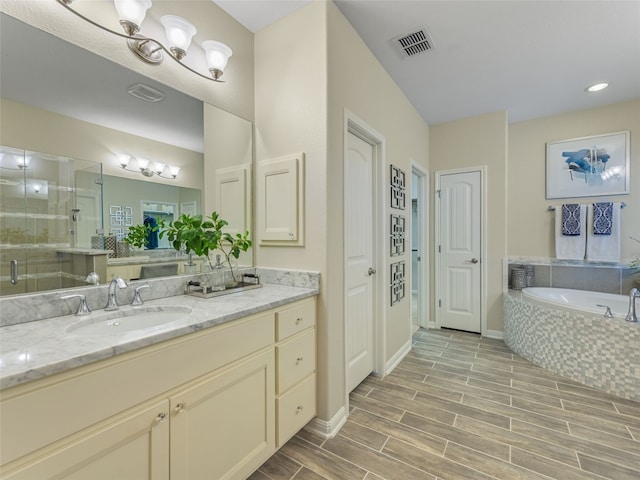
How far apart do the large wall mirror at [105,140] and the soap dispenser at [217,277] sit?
0.87ft

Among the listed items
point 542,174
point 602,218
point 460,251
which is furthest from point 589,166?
point 460,251

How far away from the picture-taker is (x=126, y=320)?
4.22ft

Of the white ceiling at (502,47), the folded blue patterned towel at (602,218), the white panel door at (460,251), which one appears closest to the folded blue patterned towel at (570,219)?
the folded blue patterned towel at (602,218)

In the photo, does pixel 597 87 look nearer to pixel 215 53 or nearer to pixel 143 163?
pixel 215 53

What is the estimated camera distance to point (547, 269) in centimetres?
350

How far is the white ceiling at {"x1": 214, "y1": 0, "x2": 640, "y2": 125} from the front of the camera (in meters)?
1.89

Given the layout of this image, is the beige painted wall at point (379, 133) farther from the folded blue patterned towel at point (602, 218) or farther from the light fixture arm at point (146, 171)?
the folded blue patterned towel at point (602, 218)

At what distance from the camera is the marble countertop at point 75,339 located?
735 millimetres

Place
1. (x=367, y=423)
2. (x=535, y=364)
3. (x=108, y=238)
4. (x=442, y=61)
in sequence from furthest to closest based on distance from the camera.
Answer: (x=535, y=364) → (x=442, y=61) → (x=367, y=423) → (x=108, y=238)

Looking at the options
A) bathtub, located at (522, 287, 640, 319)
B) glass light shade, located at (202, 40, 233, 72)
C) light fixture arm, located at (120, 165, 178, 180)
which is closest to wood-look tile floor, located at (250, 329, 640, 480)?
bathtub, located at (522, 287, 640, 319)

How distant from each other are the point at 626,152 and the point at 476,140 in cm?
154

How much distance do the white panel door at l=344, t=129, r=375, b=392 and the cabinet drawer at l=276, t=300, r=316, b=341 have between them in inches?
16.1

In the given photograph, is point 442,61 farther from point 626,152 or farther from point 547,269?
point 547,269

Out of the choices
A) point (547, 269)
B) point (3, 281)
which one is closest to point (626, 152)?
point (547, 269)
